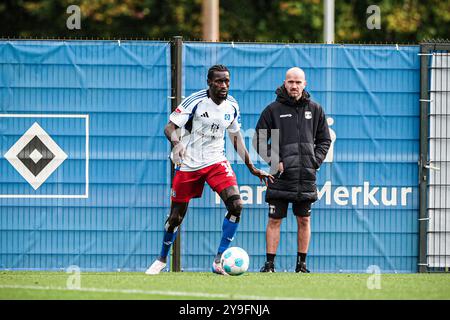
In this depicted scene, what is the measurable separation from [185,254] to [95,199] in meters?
1.28

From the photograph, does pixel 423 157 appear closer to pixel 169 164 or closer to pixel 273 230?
pixel 273 230

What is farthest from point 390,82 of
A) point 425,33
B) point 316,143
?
point 425,33

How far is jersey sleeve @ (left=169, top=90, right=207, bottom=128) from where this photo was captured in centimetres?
1262

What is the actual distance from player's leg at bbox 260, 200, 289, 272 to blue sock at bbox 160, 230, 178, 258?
47.1 inches

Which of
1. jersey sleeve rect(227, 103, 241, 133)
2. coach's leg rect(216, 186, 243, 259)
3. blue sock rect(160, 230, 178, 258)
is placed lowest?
blue sock rect(160, 230, 178, 258)

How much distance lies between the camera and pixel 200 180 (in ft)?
42.2

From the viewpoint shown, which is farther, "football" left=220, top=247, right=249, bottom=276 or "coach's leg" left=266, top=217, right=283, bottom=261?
"coach's leg" left=266, top=217, right=283, bottom=261

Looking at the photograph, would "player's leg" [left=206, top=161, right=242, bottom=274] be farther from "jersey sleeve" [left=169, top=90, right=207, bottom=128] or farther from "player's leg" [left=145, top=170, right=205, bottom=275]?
"jersey sleeve" [left=169, top=90, right=207, bottom=128]

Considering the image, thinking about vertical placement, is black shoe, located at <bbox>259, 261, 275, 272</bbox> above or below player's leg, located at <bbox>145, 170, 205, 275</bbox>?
below

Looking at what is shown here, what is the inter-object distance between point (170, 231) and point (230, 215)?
706 mm

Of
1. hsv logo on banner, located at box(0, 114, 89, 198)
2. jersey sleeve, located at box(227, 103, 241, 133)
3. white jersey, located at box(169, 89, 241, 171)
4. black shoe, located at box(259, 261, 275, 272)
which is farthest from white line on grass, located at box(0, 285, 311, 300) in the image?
black shoe, located at box(259, 261, 275, 272)

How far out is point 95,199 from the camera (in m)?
13.9

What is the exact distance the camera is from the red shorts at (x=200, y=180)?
41.7 feet

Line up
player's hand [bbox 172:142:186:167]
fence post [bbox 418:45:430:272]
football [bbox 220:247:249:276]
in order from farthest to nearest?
1. fence post [bbox 418:45:430:272]
2. player's hand [bbox 172:142:186:167]
3. football [bbox 220:247:249:276]
